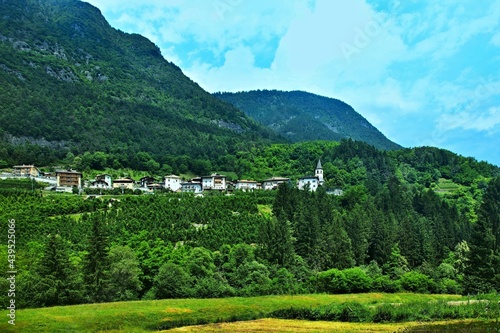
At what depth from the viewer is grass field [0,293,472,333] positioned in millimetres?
42250

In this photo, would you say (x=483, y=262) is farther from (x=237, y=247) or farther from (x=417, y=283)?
(x=237, y=247)

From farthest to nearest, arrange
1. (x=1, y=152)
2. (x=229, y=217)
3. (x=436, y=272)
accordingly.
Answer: (x=1, y=152) → (x=229, y=217) → (x=436, y=272)

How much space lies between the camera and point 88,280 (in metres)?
56.7

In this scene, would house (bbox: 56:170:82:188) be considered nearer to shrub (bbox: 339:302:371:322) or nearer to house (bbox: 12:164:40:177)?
house (bbox: 12:164:40:177)

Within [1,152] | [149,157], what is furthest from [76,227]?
[149,157]

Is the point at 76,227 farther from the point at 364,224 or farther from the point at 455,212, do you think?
the point at 455,212

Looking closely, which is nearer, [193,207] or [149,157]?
[193,207]

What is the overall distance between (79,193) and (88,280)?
229 ft

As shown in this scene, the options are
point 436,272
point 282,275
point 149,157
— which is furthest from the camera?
point 149,157

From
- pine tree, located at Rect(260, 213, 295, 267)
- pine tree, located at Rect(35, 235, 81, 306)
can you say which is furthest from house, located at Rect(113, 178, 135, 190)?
pine tree, located at Rect(35, 235, 81, 306)

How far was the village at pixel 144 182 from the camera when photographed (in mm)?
134750

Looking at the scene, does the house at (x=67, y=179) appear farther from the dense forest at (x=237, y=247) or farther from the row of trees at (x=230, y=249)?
the row of trees at (x=230, y=249)

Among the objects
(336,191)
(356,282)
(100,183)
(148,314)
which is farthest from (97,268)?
(336,191)

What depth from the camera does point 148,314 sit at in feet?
157
